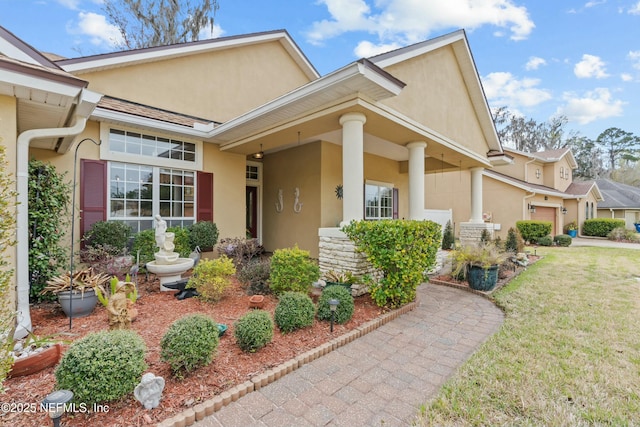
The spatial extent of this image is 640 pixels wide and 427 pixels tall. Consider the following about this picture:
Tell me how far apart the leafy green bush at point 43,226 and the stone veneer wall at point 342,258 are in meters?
4.48

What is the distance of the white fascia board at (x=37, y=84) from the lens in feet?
9.81

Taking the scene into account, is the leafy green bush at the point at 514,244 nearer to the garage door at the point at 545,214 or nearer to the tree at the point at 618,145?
the garage door at the point at 545,214

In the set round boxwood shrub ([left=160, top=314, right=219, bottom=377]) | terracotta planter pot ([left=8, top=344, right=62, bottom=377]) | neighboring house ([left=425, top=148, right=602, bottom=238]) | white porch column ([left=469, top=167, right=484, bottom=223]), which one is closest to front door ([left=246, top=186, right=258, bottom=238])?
terracotta planter pot ([left=8, top=344, right=62, bottom=377])

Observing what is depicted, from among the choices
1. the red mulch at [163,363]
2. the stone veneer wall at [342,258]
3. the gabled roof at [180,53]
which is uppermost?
the gabled roof at [180,53]

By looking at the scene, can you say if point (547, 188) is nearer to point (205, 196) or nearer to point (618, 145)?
point (205, 196)

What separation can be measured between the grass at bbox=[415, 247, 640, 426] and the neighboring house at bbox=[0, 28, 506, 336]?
112 inches

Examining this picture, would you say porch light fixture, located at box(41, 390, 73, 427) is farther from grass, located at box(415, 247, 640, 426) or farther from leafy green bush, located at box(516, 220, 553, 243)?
leafy green bush, located at box(516, 220, 553, 243)

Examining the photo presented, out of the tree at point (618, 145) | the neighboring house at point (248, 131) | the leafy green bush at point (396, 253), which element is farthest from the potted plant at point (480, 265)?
the tree at point (618, 145)

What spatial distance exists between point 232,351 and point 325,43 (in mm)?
13401

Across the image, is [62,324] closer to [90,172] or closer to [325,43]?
[90,172]

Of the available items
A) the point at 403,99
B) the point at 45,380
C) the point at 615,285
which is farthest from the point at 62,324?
the point at 615,285

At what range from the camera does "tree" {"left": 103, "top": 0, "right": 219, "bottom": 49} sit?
12.7 metres

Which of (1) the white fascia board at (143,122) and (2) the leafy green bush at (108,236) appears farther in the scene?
(1) the white fascia board at (143,122)

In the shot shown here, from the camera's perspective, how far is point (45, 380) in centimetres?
246
